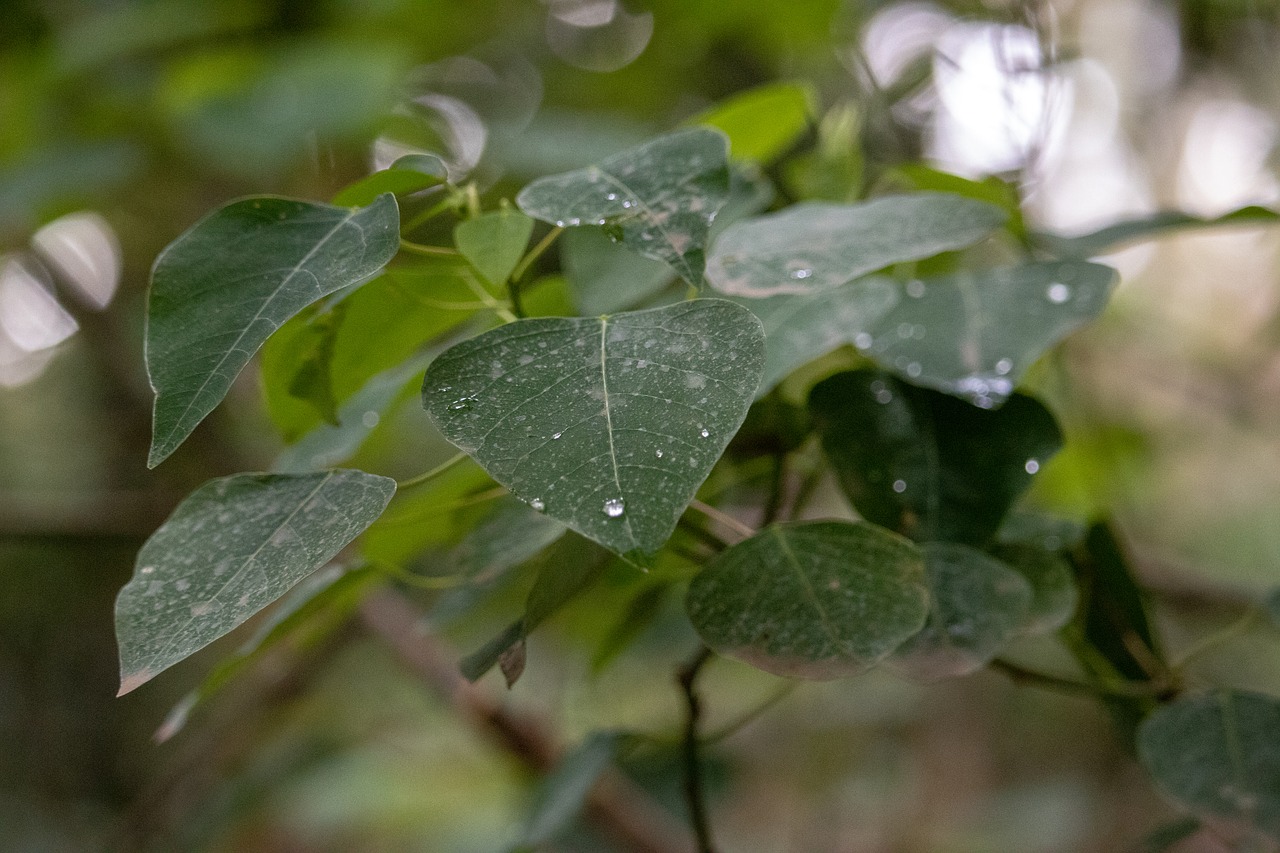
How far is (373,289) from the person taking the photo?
0.49m

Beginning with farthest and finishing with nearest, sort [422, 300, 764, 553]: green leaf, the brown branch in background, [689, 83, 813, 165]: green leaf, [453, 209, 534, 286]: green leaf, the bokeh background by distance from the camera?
1. the bokeh background
2. the brown branch in background
3. [689, 83, 813, 165]: green leaf
4. [453, 209, 534, 286]: green leaf
5. [422, 300, 764, 553]: green leaf

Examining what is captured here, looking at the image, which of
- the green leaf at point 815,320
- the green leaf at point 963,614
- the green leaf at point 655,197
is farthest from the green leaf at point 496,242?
the green leaf at point 963,614

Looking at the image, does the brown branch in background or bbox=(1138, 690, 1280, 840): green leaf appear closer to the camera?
bbox=(1138, 690, 1280, 840): green leaf

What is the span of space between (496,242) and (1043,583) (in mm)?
341

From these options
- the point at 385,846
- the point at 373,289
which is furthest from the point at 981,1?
the point at 385,846

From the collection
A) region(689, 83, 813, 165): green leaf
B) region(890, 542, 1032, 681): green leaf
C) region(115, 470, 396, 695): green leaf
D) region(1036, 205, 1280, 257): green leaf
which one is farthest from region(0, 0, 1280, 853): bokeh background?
region(115, 470, 396, 695): green leaf

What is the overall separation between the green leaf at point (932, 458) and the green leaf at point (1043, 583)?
0.14 ft

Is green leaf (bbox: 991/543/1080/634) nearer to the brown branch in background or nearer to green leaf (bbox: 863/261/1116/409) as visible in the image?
green leaf (bbox: 863/261/1116/409)

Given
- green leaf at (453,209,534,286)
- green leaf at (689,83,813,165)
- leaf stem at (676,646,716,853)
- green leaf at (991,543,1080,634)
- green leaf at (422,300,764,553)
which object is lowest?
leaf stem at (676,646,716,853)

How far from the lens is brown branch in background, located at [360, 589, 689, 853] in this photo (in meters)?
1.11

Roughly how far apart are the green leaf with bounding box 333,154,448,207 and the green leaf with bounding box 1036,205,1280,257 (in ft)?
1.40

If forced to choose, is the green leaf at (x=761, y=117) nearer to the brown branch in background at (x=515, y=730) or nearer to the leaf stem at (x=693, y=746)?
the leaf stem at (x=693, y=746)

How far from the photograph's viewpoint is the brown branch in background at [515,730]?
43.8 inches

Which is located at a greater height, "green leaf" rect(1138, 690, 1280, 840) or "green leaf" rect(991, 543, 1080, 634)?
"green leaf" rect(991, 543, 1080, 634)
